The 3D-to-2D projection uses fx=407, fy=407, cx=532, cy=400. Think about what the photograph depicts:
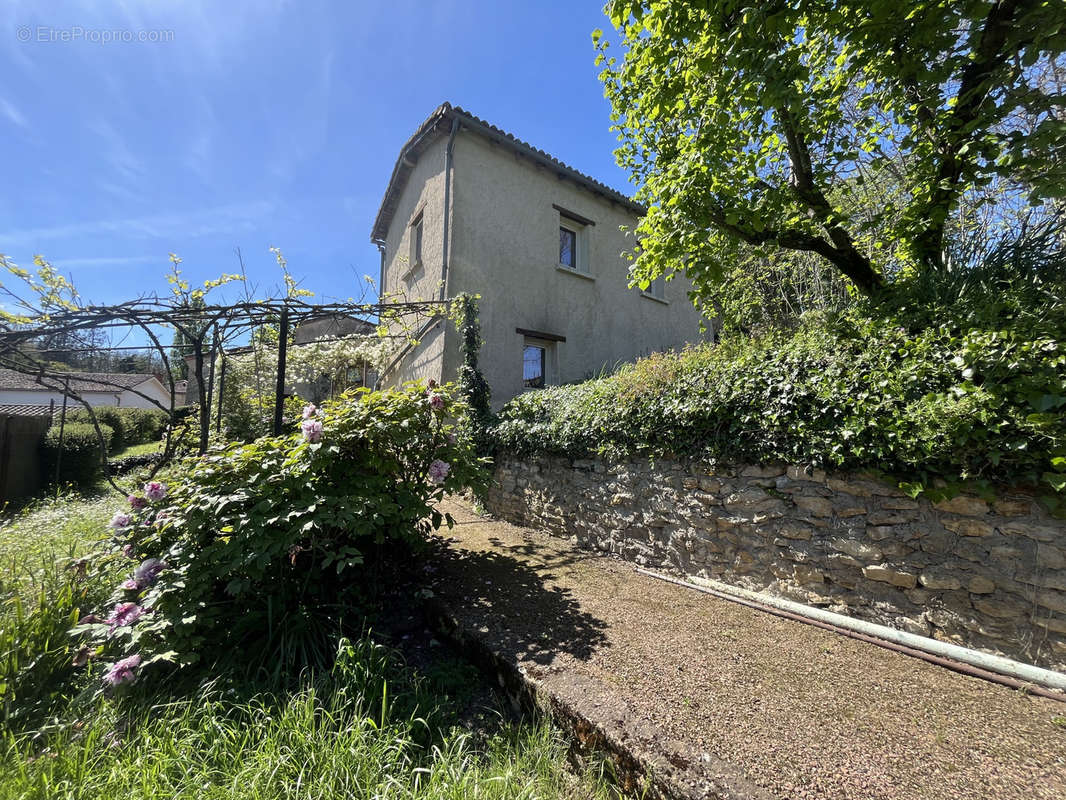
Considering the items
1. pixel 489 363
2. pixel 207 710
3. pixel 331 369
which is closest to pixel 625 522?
pixel 207 710

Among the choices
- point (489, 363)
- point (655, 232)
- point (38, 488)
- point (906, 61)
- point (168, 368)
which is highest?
point (906, 61)

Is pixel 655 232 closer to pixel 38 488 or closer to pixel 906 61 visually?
pixel 906 61

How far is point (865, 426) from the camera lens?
2.63 metres

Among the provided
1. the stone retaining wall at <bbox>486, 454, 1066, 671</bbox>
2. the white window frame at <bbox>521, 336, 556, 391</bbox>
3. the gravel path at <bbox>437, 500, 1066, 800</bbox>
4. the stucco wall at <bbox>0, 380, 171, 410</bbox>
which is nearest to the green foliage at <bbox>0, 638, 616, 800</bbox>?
the gravel path at <bbox>437, 500, 1066, 800</bbox>

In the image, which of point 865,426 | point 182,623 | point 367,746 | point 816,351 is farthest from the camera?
point 816,351

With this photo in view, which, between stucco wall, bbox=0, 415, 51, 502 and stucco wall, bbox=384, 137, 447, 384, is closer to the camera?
stucco wall, bbox=384, 137, 447, 384

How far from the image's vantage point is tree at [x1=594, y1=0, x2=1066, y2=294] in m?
2.83

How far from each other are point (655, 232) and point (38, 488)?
12.8m

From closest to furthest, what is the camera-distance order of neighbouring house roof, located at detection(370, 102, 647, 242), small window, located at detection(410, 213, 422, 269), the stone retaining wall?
the stone retaining wall
neighbouring house roof, located at detection(370, 102, 647, 242)
small window, located at detection(410, 213, 422, 269)

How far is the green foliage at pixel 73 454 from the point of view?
343 inches

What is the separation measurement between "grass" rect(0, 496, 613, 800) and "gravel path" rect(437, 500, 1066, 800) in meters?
0.37

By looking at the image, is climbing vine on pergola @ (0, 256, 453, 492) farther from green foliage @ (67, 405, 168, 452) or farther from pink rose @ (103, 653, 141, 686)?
green foliage @ (67, 405, 168, 452)

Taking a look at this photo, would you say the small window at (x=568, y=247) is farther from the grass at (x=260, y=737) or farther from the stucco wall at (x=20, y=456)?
the stucco wall at (x=20, y=456)

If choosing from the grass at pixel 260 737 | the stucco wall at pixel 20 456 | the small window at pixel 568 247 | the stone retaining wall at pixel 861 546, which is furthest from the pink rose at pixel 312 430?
the stucco wall at pixel 20 456
